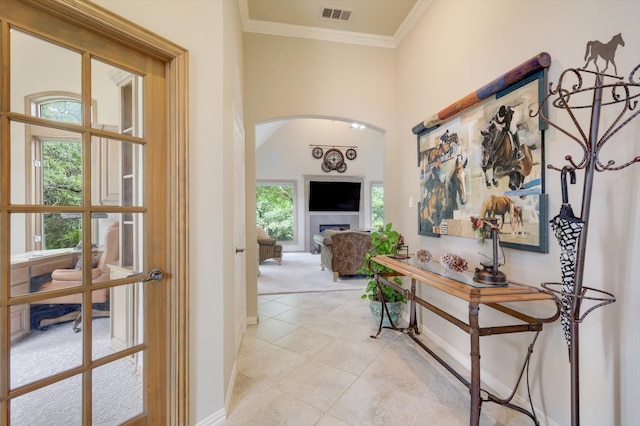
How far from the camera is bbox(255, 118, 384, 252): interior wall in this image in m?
8.42

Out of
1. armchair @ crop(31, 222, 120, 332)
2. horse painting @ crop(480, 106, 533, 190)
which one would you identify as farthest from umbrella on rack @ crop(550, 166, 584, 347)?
armchair @ crop(31, 222, 120, 332)

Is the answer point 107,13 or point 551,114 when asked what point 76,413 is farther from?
point 551,114

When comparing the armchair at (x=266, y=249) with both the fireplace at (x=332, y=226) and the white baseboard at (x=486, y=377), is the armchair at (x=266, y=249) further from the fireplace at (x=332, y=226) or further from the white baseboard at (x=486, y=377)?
the white baseboard at (x=486, y=377)

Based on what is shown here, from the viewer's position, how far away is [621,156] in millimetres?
1227

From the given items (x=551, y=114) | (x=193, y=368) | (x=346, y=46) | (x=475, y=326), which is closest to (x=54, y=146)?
(x=193, y=368)

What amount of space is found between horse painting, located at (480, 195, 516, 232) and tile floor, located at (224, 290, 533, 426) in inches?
50.0

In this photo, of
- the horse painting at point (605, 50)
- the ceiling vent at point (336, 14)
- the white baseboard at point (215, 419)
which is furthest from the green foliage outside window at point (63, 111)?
the ceiling vent at point (336, 14)

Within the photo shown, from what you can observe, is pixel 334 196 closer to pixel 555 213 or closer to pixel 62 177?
pixel 555 213

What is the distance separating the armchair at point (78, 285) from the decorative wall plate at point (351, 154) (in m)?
7.96

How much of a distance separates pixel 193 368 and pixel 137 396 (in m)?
0.28

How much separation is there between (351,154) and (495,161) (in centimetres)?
713

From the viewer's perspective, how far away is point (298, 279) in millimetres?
5285

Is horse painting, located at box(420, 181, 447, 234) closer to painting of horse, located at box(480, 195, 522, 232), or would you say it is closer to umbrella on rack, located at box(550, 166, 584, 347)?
painting of horse, located at box(480, 195, 522, 232)

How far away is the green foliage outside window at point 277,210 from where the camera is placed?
348 inches
